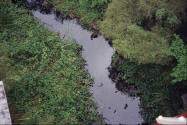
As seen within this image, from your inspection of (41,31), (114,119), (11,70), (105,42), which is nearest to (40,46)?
(41,31)

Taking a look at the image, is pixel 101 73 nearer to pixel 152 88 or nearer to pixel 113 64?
pixel 113 64

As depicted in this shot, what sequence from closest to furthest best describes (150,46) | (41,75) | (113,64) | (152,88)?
(150,46) → (152,88) → (41,75) → (113,64)

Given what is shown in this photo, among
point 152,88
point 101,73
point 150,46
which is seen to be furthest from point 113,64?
point 150,46

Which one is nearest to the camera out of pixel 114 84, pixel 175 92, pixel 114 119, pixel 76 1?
pixel 175 92

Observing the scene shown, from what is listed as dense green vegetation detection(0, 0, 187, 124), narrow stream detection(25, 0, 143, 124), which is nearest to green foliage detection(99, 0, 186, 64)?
dense green vegetation detection(0, 0, 187, 124)

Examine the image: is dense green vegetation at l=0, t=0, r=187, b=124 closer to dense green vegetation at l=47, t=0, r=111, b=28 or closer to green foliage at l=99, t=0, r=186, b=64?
green foliage at l=99, t=0, r=186, b=64

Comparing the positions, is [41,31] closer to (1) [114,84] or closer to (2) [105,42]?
(2) [105,42]
